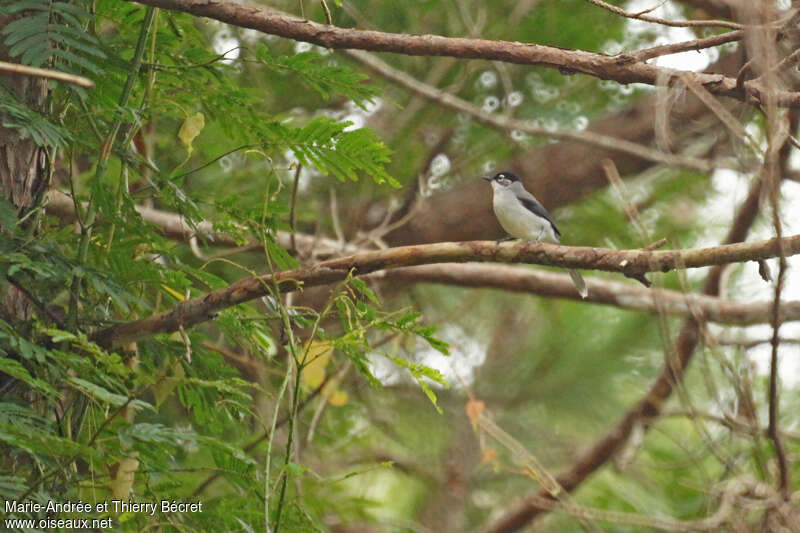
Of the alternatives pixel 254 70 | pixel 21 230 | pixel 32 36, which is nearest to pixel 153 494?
pixel 21 230

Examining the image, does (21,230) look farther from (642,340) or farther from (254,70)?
(642,340)

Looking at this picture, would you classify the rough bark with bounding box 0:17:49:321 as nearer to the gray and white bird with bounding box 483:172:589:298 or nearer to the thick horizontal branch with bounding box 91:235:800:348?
the thick horizontal branch with bounding box 91:235:800:348

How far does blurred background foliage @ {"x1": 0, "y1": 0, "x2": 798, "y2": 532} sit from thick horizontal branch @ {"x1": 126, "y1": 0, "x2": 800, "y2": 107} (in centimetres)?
20

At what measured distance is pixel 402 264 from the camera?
7.52 feet

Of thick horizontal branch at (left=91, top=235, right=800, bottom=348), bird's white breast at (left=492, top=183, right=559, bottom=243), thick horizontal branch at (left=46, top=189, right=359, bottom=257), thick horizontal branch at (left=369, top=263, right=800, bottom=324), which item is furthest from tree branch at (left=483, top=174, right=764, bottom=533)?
thick horizontal branch at (left=91, top=235, right=800, bottom=348)

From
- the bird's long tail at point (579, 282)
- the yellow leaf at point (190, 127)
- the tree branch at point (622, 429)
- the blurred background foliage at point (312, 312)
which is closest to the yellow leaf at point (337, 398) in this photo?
the blurred background foliage at point (312, 312)

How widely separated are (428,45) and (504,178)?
7.90 ft

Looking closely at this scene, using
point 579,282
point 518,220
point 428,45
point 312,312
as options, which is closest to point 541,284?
point 518,220

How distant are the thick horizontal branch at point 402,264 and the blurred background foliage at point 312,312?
3.3 inches

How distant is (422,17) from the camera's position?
5250mm

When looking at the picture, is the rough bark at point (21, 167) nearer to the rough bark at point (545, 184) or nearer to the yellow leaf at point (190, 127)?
the yellow leaf at point (190, 127)

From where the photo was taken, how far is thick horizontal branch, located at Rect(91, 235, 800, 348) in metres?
2.14

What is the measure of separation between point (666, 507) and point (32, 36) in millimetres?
4012

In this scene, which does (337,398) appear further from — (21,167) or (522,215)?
(21,167)
